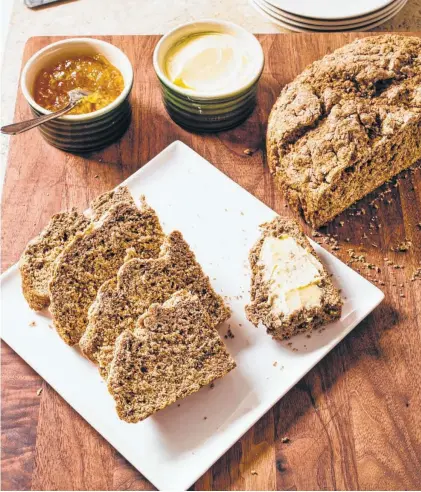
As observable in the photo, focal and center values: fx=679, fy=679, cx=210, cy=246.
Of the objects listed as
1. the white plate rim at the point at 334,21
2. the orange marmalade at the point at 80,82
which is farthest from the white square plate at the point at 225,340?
the white plate rim at the point at 334,21

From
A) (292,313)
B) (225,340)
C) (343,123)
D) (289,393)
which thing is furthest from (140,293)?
(343,123)

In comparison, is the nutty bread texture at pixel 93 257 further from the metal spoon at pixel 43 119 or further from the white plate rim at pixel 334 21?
the white plate rim at pixel 334 21

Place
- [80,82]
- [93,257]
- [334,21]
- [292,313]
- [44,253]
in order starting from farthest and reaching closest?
[334,21] → [80,82] → [44,253] → [93,257] → [292,313]

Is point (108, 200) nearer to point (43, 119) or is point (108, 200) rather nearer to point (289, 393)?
point (43, 119)

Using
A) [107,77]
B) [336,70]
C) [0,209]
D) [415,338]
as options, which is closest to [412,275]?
[415,338]

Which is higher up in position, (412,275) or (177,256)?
(177,256)

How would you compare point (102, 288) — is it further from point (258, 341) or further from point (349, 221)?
point (349, 221)
